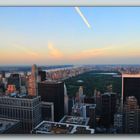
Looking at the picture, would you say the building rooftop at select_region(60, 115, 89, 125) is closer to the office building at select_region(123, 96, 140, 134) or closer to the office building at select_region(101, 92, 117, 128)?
the office building at select_region(101, 92, 117, 128)

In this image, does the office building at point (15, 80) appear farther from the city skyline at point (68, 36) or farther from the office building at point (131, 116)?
the office building at point (131, 116)

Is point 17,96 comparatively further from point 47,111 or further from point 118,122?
point 118,122

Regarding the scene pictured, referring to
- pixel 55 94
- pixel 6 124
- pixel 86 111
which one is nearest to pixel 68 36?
pixel 55 94

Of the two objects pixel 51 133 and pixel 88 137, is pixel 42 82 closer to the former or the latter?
pixel 51 133

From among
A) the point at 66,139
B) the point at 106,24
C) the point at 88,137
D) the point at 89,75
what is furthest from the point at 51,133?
the point at 106,24

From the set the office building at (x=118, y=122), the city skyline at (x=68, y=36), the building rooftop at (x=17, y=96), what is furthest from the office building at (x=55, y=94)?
the office building at (x=118, y=122)
